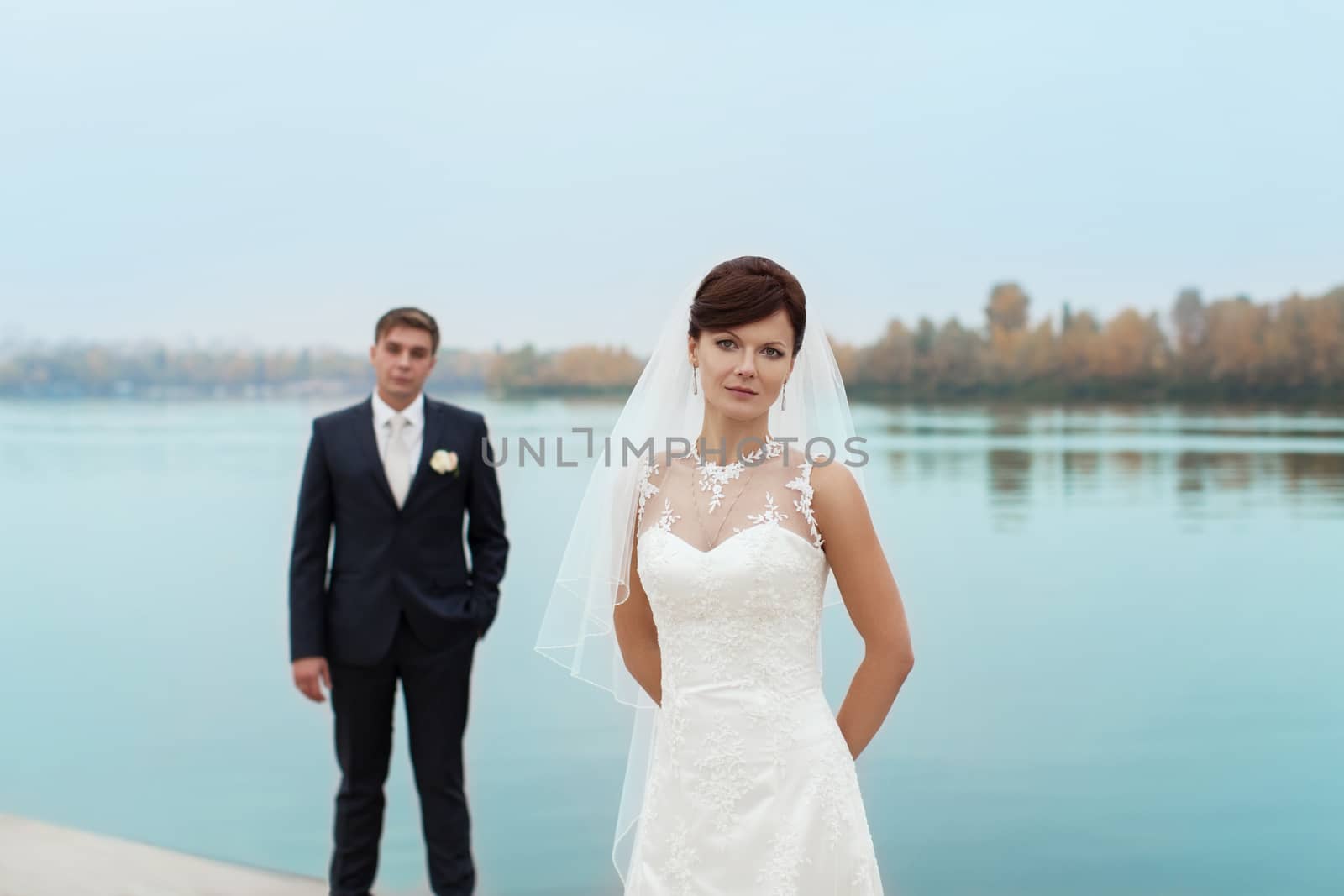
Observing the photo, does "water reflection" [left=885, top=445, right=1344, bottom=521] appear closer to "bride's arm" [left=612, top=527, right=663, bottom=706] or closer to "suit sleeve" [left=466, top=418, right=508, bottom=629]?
"suit sleeve" [left=466, top=418, right=508, bottom=629]

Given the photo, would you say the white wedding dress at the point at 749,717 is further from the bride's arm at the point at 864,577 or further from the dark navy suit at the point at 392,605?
the dark navy suit at the point at 392,605

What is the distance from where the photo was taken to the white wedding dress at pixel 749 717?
168 centimetres

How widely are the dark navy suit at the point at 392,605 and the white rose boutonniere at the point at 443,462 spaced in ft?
0.06

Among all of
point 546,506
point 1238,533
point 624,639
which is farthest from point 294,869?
point 546,506

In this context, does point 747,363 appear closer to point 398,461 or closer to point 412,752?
point 398,461

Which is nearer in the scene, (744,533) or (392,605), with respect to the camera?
(744,533)

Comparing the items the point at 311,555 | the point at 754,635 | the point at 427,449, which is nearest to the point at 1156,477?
the point at 427,449

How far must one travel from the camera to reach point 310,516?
10.1 ft

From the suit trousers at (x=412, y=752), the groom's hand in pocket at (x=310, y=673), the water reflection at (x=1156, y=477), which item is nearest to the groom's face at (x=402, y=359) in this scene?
the suit trousers at (x=412, y=752)

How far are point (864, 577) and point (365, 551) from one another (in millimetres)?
1753

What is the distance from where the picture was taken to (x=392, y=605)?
3.08 m

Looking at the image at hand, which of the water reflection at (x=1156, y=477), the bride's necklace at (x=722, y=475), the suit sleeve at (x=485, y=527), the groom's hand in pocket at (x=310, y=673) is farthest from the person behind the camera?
the water reflection at (x=1156, y=477)

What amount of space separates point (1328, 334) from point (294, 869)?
1115 centimetres

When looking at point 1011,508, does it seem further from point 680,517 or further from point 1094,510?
point 680,517
